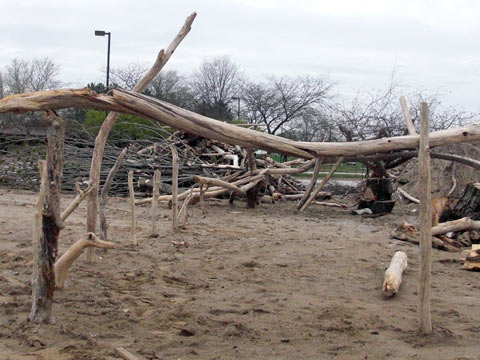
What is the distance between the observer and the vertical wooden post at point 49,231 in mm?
4328

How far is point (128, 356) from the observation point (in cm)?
381

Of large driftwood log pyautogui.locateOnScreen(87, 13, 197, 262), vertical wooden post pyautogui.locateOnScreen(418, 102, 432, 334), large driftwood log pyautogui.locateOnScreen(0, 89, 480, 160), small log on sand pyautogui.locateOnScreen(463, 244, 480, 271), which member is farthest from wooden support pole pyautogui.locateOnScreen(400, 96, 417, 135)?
large driftwood log pyautogui.locateOnScreen(87, 13, 197, 262)

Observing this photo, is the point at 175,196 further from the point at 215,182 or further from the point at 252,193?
the point at 252,193

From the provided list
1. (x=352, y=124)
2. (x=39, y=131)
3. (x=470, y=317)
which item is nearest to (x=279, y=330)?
(x=470, y=317)

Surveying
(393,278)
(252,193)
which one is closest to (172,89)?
(252,193)

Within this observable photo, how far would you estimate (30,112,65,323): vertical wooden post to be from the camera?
433cm

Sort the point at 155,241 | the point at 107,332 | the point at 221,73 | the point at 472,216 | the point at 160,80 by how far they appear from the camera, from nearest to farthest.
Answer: the point at 107,332 → the point at 155,241 → the point at 472,216 → the point at 160,80 → the point at 221,73

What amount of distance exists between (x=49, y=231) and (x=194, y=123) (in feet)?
4.61

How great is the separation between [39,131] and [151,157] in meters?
8.23

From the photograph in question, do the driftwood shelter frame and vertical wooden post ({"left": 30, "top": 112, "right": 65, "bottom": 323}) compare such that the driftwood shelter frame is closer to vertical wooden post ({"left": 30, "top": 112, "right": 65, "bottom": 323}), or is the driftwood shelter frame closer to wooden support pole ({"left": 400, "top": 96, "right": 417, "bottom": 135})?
vertical wooden post ({"left": 30, "top": 112, "right": 65, "bottom": 323})

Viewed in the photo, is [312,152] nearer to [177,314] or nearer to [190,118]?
[190,118]

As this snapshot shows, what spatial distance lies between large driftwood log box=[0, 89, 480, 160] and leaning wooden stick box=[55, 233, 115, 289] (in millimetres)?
988

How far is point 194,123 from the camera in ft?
16.3

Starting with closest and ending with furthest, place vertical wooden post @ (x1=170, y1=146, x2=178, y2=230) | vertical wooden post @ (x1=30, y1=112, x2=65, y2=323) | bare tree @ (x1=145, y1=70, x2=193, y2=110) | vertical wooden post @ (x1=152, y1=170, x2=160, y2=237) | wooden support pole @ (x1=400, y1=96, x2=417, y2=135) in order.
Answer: vertical wooden post @ (x1=30, y1=112, x2=65, y2=323), wooden support pole @ (x1=400, y1=96, x2=417, y2=135), vertical wooden post @ (x1=152, y1=170, x2=160, y2=237), vertical wooden post @ (x1=170, y1=146, x2=178, y2=230), bare tree @ (x1=145, y1=70, x2=193, y2=110)
